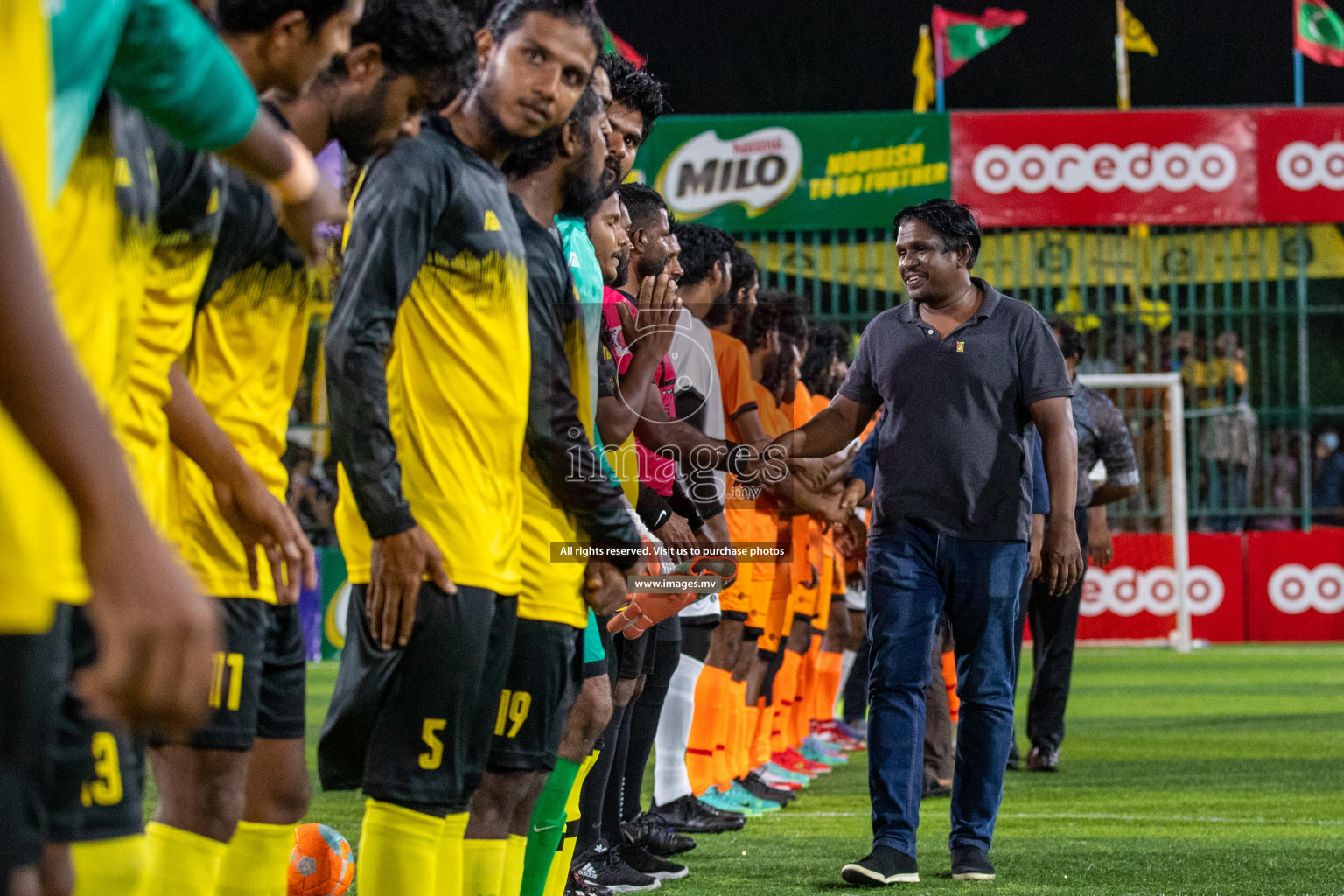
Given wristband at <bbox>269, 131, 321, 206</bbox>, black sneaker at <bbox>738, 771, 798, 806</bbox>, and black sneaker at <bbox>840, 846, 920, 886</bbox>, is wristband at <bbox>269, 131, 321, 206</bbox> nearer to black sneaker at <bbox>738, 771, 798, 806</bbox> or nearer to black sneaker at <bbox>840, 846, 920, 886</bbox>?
black sneaker at <bbox>840, 846, 920, 886</bbox>

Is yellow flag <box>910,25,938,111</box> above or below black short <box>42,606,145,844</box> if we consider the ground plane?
above

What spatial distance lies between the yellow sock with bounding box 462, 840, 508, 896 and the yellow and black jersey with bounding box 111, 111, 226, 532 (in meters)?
0.98

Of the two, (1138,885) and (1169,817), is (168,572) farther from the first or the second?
(1169,817)

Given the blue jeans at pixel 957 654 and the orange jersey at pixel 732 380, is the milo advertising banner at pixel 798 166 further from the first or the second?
the blue jeans at pixel 957 654

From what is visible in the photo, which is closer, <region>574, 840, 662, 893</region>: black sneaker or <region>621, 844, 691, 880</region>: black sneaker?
<region>574, 840, 662, 893</region>: black sneaker

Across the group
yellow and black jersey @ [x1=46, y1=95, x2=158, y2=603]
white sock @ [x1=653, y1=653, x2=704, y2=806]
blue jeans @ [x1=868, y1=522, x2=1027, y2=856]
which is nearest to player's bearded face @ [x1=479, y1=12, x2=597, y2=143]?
yellow and black jersey @ [x1=46, y1=95, x2=158, y2=603]

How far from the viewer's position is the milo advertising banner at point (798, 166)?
17.7 metres

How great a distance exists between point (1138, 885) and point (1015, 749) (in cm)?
370

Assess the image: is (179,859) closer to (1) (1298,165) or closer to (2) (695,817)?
(2) (695,817)

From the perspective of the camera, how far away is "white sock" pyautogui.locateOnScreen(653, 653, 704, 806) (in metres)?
6.20

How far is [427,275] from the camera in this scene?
285cm

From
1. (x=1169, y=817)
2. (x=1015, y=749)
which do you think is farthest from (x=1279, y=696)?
(x=1169, y=817)

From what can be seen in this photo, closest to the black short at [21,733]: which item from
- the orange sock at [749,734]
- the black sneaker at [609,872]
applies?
the black sneaker at [609,872]

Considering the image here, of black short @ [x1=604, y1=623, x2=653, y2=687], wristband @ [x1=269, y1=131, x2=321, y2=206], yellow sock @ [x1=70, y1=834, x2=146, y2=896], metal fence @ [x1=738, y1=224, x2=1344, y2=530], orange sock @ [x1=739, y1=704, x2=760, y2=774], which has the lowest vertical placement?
orange sock @ [x1=739, y1=704, x2=760, y2=774]
